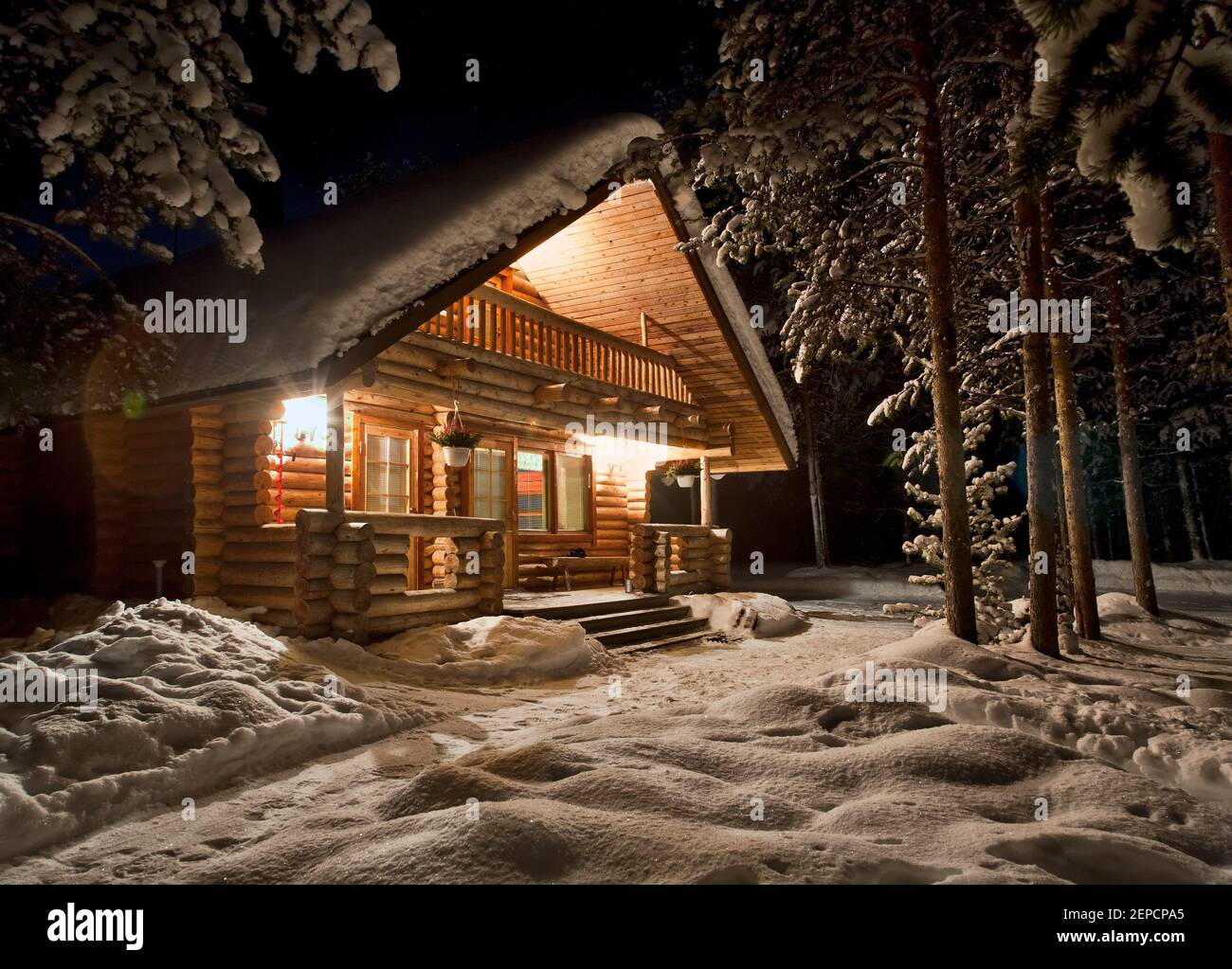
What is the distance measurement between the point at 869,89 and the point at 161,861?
8577mm

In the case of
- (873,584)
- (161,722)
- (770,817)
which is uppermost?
(161,722)

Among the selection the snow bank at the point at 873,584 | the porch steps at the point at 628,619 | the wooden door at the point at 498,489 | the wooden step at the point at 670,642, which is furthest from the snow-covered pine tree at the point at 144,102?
the snow bank at the point at 873,584

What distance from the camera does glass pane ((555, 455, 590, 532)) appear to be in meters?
14.6

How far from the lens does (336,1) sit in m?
4.93

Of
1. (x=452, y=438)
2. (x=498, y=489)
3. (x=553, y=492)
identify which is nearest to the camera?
(x=452, y=438)

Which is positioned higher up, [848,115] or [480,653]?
[848,115]

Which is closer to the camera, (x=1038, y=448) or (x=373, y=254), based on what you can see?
(x=1038, y=448)

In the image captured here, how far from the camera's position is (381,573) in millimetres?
8477

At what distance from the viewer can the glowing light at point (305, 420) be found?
9078 mm

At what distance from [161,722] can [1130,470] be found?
14436 mm

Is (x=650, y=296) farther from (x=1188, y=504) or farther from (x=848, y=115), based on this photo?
(x=1188, y=504)

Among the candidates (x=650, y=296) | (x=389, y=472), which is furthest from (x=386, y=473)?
(x=650, y=296)
